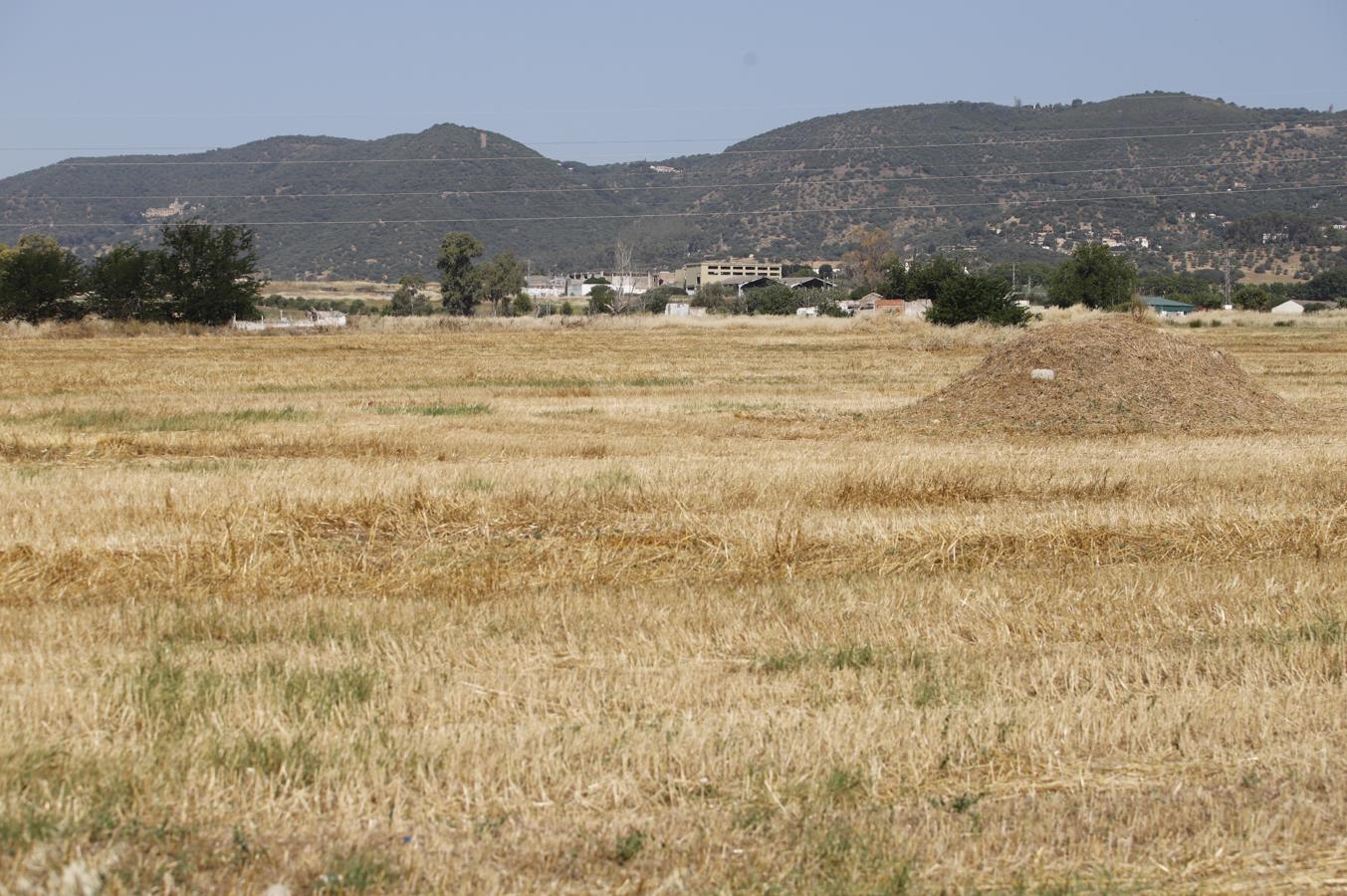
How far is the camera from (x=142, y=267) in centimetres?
6638

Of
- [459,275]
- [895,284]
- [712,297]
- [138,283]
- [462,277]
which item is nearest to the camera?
[138,283]

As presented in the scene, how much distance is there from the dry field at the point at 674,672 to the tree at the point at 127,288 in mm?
51143

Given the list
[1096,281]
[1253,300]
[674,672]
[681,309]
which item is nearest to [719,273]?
[681,309]

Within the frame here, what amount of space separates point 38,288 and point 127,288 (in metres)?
4.14

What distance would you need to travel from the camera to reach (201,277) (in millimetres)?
67125

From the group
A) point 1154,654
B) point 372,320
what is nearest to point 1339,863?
point 1154,654

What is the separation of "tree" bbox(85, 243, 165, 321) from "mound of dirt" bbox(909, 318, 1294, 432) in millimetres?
52099

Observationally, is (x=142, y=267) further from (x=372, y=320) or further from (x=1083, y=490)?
(x=1083, y=490)

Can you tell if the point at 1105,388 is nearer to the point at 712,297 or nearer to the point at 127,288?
the point at 127,288

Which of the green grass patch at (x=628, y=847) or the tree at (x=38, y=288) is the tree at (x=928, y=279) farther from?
the green grass patch at (x=628, y=847)

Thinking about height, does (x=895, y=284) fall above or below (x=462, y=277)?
below

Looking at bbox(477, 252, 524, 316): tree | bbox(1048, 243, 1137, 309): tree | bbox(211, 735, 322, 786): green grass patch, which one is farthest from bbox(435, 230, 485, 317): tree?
bbox(211, 735, 322, 786): green grass patch

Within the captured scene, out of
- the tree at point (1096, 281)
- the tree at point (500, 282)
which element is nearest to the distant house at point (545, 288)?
the tree at point (500, 282)

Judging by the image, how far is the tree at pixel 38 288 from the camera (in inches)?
2505
